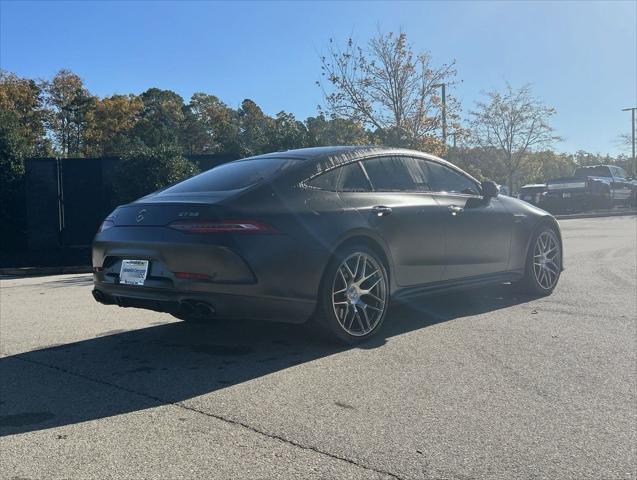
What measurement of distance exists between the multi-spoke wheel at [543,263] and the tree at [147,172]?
8977 millimetres

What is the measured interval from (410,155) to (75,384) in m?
3.46

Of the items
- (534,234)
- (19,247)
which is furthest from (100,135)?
(534,234)

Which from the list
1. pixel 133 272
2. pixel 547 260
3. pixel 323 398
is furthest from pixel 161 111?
pixel 323 398

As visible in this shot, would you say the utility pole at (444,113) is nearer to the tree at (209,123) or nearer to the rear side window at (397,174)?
the rear side window at (397,174)

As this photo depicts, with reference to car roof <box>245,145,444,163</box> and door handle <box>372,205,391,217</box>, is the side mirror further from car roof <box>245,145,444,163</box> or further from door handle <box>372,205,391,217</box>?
door handle <box>372,205,391,217</box>

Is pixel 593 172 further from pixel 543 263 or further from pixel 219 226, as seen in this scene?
pixel 219 226

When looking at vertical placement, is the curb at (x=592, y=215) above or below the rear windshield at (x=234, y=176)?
below

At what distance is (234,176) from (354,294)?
1320mm

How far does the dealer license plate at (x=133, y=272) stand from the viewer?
4297mm

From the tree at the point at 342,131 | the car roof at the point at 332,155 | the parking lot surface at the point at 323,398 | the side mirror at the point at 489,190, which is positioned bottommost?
the parking lot surface at the point at 323,398

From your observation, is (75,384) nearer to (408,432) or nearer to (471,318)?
(408,432)

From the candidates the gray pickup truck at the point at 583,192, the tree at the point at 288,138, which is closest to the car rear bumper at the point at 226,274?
the tree at the point at 288,138

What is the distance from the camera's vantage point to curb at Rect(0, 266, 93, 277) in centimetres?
1263

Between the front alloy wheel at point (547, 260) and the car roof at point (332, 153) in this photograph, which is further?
the front alloy wheel at point (547, 260)
